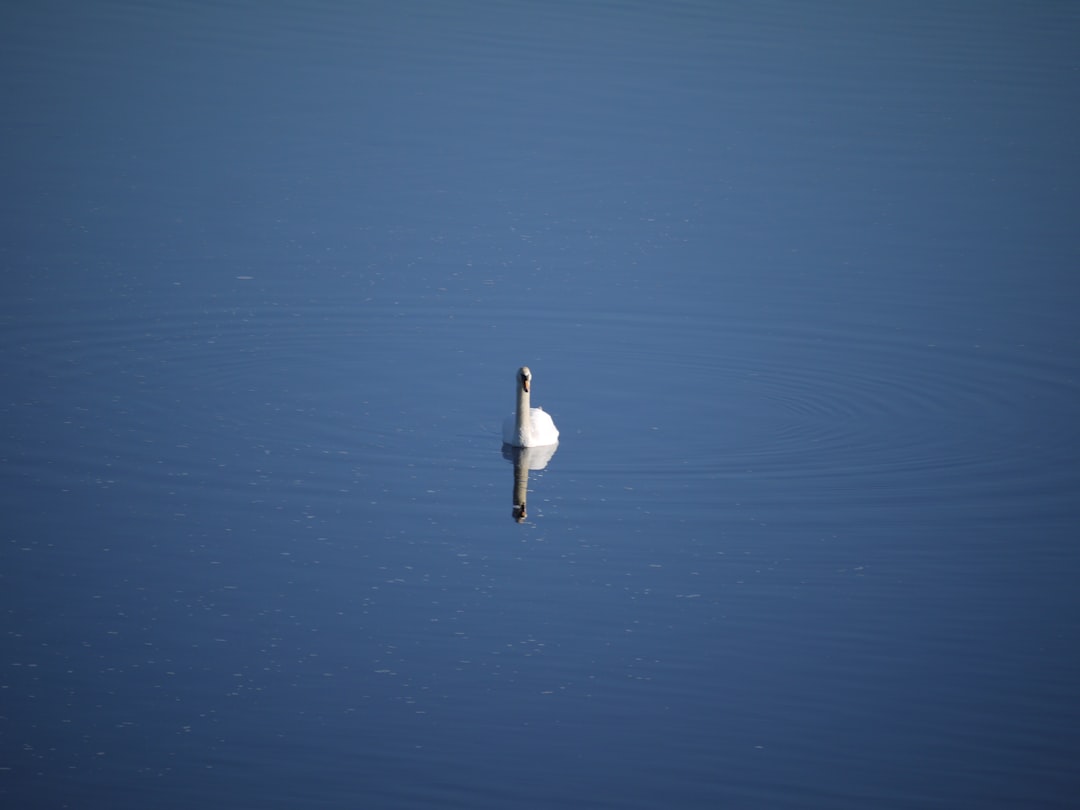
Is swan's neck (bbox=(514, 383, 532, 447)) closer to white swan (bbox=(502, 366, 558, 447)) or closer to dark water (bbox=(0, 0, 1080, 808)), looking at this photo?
white swan (bbox=(502, 366, 558, 447))

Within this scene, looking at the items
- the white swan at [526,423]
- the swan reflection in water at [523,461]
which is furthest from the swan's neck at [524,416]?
the swan reflection in water at [523,461]

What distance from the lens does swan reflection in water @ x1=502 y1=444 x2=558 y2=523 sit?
62.8 ft

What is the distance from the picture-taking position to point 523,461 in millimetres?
19906

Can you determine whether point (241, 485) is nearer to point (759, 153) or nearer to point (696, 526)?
point (696, 526)

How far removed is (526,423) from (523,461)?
0.41 metres

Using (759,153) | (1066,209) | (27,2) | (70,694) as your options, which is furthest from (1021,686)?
(27,2)

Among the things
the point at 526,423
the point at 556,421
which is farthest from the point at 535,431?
the point at 556,421

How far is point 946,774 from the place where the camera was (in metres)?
14.0

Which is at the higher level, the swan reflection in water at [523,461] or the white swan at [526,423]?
the white swan at [526,423]

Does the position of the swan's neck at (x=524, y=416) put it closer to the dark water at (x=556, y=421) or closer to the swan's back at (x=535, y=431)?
the swan's back at (x=535, y=431)

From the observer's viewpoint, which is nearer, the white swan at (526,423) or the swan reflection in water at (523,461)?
the swan reflection in water at (523,461)

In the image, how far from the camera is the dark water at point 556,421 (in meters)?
14.5

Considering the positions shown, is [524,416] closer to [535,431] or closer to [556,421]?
[535,431]

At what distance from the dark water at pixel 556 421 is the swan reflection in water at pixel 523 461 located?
0.16 metres
